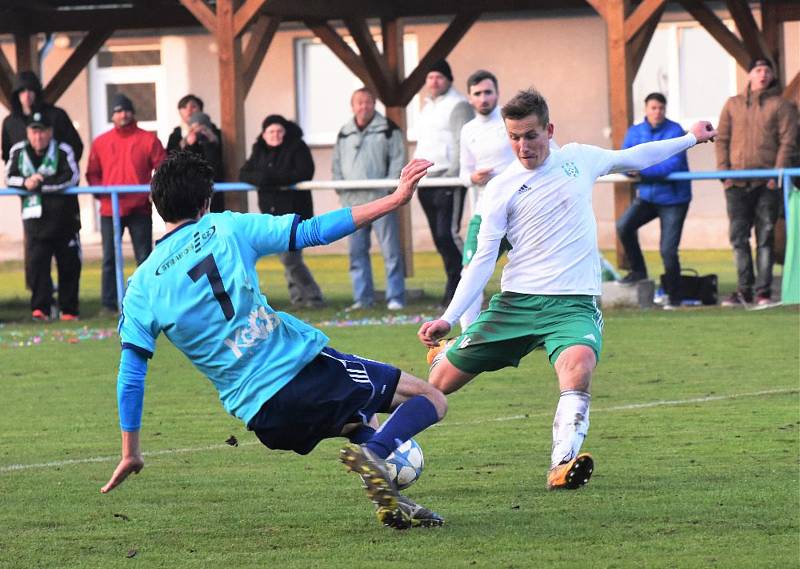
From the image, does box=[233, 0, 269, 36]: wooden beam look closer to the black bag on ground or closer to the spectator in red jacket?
the spectator in red jacket

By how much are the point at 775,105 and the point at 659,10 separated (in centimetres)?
165

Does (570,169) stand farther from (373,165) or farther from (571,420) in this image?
(373,165)

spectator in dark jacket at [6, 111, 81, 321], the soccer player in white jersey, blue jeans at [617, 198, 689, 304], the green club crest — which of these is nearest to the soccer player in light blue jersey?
the soccer player in white jersey

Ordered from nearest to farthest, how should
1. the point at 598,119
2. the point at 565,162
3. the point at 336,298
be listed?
the point at 565,162
the point at 336,298
the point at 598,119

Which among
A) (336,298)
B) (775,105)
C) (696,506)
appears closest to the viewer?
(696,506)

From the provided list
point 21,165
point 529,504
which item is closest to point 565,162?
point 529,504

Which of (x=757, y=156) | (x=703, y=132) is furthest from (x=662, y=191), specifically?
(x=703, y=132)

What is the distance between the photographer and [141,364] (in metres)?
6.00

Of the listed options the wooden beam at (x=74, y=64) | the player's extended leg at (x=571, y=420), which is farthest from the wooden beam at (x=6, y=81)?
the player's extended leg at (x=571, y=420)

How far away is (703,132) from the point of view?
7.83 m

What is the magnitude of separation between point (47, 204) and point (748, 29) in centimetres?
806

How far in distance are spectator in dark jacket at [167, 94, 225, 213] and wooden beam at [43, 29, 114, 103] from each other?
4853mm

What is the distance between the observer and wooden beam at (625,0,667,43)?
51.2 feet

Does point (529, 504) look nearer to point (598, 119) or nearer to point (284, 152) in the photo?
point (284, 152)
